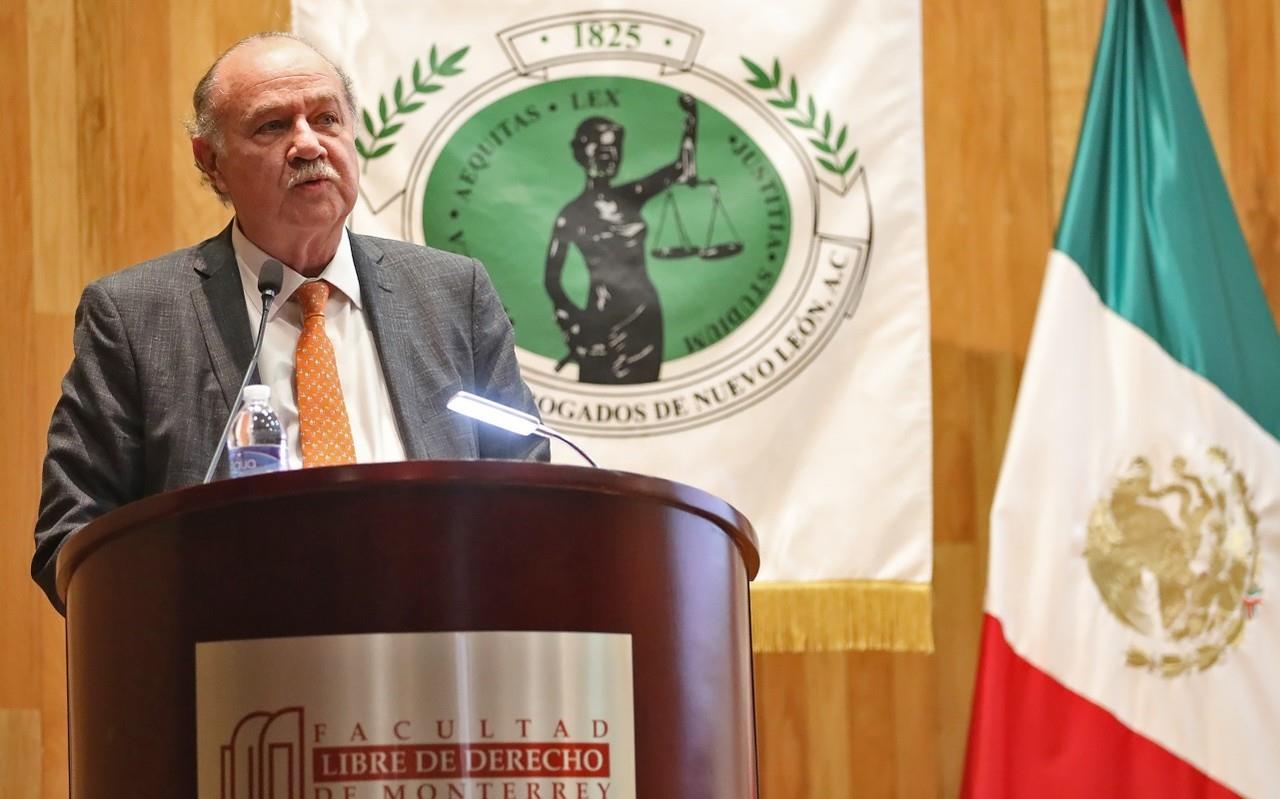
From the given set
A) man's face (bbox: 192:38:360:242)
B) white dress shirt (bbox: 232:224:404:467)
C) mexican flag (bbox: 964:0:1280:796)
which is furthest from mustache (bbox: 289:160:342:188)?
mexican flag (bbox: 964:0:1280:796)

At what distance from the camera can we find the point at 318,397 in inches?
87.7

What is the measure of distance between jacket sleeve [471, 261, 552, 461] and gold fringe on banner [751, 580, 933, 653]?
3.92ft

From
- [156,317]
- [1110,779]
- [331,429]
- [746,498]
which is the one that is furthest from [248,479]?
[1110,779]

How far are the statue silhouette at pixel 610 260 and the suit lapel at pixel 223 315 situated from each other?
1.20 meters

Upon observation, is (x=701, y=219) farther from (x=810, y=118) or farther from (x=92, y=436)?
(x=92, y=436)

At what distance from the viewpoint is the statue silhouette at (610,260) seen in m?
3.51

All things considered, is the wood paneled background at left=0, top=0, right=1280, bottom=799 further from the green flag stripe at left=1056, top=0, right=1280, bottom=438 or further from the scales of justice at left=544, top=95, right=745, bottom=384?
the scales of justice at left=544, top=95, right=745, bottom=384

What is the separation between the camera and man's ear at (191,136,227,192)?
253cm

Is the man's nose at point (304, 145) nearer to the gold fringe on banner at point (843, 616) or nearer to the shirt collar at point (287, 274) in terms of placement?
the shirt collar at point (287, 274)

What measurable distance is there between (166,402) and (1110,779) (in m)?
2.10

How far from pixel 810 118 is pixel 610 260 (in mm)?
549

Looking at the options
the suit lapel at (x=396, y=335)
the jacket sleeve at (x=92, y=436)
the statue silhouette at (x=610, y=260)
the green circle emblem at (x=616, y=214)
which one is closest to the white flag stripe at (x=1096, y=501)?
the green circle emblem at (x=616, y=214)

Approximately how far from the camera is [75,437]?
216 centimetres

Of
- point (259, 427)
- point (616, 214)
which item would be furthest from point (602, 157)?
point (259, 427)
